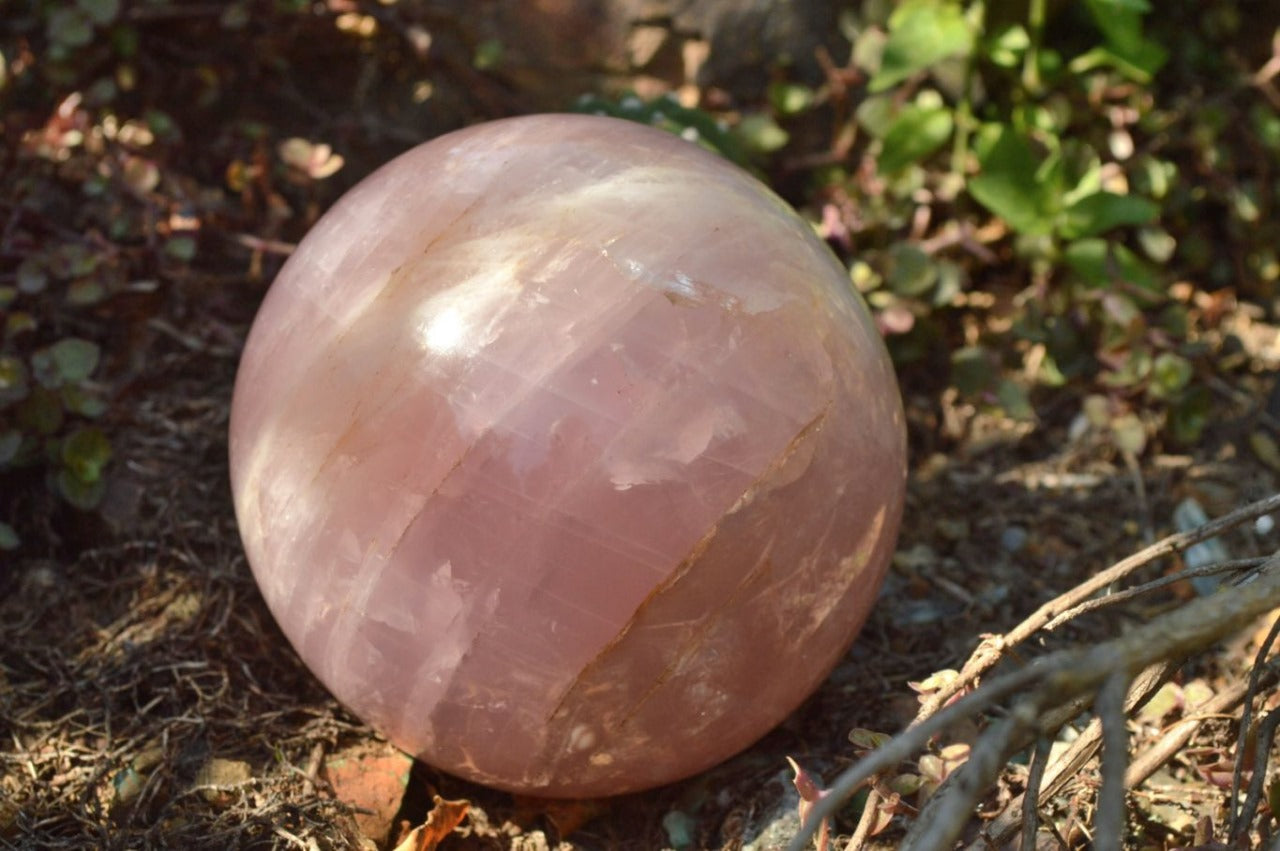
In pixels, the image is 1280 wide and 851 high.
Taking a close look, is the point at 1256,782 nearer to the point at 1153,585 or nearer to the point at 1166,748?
the point at 1166,748

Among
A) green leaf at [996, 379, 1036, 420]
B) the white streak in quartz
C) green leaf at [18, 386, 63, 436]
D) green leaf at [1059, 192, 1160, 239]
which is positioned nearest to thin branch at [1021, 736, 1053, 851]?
the white streak in quartz

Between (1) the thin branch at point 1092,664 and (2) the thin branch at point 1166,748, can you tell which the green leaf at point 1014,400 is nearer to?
(2) the thin branch at point 1166,748

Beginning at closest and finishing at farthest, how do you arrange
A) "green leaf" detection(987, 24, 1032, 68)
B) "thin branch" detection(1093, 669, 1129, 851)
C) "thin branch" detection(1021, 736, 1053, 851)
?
"thin branch" detection(1093, 669, 1129, 851), "thin branch" detection(1021, 736, 1053, 851), "green leaf" detection(987, 24, 1032, 68)

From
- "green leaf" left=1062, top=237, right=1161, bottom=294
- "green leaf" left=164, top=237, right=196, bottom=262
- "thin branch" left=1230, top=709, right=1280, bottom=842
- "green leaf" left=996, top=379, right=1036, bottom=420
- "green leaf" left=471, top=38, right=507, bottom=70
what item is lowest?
"green leaf" left=996, top=379, right=1036, bottom=420

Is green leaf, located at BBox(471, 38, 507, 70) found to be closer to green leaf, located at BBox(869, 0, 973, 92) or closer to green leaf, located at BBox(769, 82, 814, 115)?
green leaf, located at BBox(769, 82, 814, 115)

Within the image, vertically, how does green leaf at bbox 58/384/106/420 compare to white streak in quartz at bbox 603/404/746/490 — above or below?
below

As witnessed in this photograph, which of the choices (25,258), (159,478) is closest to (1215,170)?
(159,478)

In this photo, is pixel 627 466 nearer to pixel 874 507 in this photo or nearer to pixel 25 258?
pixel 874 507
